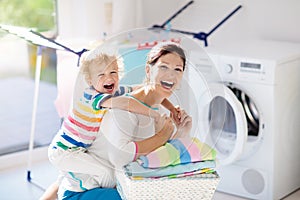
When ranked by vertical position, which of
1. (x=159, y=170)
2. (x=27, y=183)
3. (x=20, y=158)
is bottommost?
(x=27, y=183)

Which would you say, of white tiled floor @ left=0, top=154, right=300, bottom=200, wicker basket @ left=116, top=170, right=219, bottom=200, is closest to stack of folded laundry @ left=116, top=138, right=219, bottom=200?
wicker basket @ left=116, top=170, right=219, bottom=200

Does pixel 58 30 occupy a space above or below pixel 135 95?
above

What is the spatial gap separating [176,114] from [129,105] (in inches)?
8.1

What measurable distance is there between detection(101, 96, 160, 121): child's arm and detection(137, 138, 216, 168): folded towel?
14 centimetres

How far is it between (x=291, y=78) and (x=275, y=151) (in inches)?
15.1

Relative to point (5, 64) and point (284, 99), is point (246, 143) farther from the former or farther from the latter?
point (5, 64)

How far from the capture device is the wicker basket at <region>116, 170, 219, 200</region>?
239 centimetres

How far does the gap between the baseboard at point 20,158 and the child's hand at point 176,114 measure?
1503mm

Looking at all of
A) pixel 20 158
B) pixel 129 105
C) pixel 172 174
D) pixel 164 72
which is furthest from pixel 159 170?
pixel 20 158

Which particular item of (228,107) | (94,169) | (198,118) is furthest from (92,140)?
(228,107)

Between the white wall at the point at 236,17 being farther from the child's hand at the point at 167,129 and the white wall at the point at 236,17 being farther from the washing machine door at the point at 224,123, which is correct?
the child's hand at the point at 167,129

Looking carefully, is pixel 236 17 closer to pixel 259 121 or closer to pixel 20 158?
pixel 259 121

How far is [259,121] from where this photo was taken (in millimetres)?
3037

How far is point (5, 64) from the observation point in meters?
3.67
